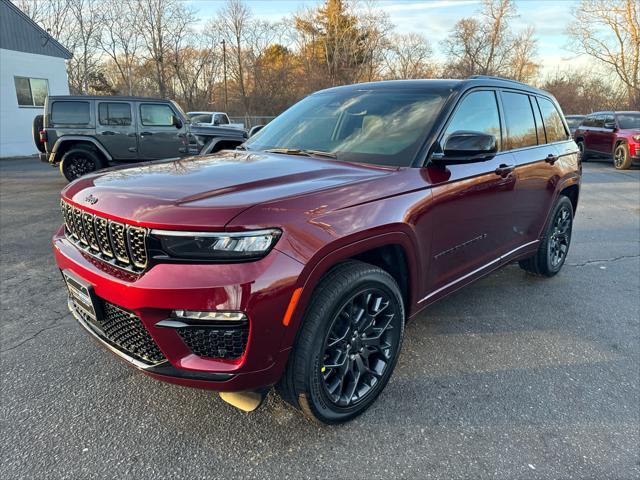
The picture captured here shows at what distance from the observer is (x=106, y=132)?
33.4ft

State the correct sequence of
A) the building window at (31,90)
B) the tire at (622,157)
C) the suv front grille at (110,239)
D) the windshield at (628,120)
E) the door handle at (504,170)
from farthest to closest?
the building window at (31,90), the windshield at (628,120), the tire at (622,157), the door handle at (504,170), the suv front grille at (110,239)

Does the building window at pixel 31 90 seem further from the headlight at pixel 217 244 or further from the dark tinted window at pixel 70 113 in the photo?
the headlight at pixel 217 244

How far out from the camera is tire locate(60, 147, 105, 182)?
9980 mm

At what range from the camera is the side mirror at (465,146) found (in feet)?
8.52

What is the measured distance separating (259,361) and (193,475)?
66cm

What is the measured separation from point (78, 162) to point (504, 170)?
9.93m

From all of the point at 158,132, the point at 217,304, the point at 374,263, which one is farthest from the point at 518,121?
the point at 158,132

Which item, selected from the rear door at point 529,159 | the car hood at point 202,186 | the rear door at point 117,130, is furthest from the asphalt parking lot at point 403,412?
the rear door at point 117,130

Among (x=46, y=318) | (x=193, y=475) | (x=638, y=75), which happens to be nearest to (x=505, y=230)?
(x=193, y=475)

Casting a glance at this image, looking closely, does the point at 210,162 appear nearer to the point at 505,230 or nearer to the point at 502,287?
the point at 505,230

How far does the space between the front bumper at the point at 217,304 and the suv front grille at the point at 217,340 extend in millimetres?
23

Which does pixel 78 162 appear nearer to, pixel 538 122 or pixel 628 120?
pixel 538 122

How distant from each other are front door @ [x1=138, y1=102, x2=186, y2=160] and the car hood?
842cm

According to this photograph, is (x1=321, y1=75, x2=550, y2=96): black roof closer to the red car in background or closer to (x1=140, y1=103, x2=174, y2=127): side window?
(x1=140, y1=103, x2=174, y2=127): side window
